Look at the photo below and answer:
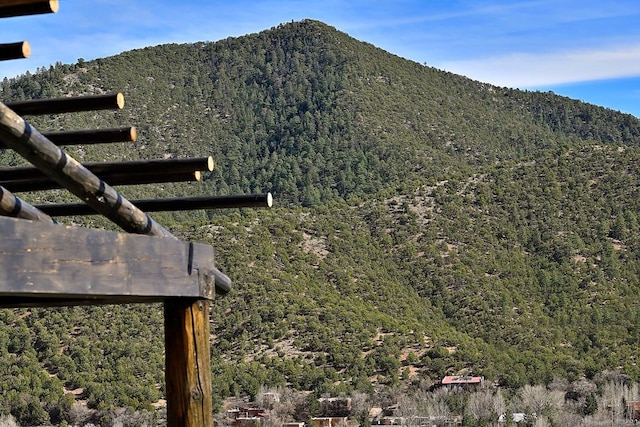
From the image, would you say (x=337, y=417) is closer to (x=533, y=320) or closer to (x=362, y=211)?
(x=533, y=320)

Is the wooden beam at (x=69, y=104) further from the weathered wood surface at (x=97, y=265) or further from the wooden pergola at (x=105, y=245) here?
the weathered wood surface at (x=97, y=265)

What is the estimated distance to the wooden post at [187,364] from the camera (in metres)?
4.75

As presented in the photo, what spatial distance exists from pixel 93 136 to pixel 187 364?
1044mm

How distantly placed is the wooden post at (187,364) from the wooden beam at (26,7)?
1.54 meters

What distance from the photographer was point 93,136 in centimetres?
445

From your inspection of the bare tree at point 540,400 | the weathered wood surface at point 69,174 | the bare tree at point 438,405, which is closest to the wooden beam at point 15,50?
the weathered wood surface at point 69,174

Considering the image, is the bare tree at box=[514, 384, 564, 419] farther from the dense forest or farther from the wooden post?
the wooden post

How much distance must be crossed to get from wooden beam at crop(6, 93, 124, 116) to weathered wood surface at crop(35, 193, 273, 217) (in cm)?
57

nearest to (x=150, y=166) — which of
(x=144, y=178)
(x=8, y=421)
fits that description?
(x=144, y=178)

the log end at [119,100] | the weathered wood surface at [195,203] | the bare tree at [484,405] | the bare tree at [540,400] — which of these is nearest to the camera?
the log end at [119,100]

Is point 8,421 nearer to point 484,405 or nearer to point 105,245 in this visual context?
point 484,405

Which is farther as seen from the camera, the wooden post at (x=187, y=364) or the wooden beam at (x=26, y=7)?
the wooden post at (x=187, y=364)

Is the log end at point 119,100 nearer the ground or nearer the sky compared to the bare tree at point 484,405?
nearer the sky

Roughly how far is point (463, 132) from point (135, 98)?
19.8 metres
